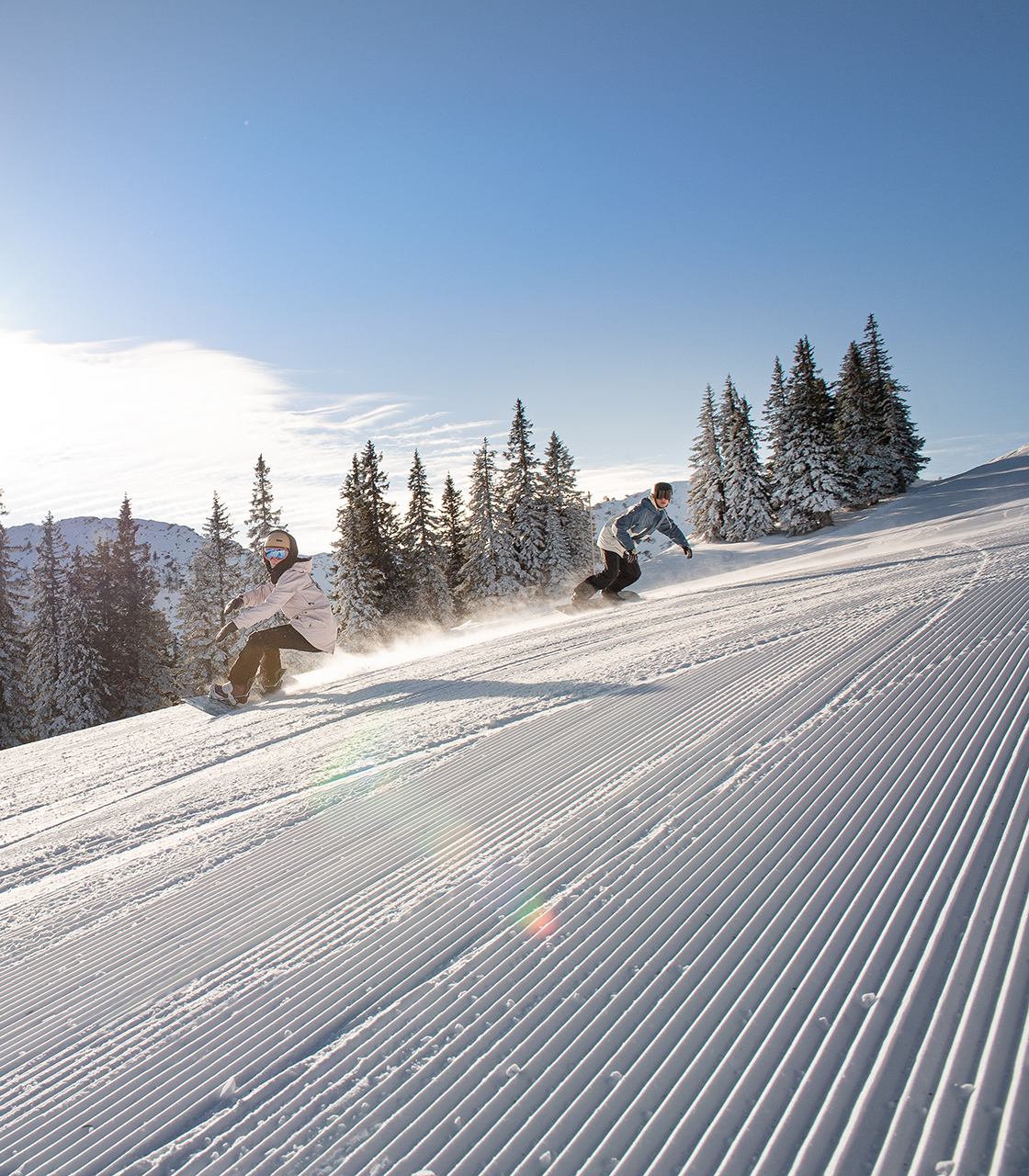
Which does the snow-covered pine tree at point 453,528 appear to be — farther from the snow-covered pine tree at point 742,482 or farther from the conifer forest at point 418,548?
the snow-covered pine tree at point 742,482

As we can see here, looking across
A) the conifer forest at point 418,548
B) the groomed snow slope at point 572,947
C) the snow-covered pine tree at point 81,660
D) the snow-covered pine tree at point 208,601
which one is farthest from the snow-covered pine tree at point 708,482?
the groomed snow slope at point 572,947

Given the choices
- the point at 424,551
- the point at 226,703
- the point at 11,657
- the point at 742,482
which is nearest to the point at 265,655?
the point at 226,703

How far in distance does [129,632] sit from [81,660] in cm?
272

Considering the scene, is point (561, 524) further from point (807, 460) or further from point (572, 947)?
point (572, 947)

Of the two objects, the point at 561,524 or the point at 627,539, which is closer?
the point at 627,539

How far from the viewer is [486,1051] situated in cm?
174

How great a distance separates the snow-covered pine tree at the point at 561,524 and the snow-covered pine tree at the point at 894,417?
21973 millimetres

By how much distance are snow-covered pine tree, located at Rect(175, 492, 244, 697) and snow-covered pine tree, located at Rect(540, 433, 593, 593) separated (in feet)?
56.1

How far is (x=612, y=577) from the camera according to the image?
42.7 ft

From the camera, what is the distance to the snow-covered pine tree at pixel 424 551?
39.5 m

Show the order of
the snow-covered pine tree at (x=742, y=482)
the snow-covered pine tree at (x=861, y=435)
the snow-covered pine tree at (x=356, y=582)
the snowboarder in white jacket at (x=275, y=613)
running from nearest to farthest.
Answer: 1. the snowboarder in white jacket at (x=275, y=613)
2. the snow-covered pine tree at (x=356, y=582)
3. the snow-covered pine tree at (x=742, y=482)
4. the snow-covered pine tree at (x=861, y=435)

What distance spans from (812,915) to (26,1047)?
252 cm

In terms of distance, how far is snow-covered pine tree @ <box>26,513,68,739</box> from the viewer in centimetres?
2803

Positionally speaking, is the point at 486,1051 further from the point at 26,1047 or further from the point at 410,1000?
the point at 26,1047
